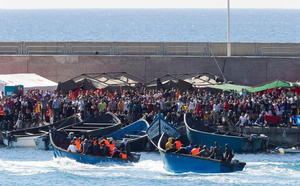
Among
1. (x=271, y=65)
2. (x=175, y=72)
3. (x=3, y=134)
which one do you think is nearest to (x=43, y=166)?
(x=3, y=134)

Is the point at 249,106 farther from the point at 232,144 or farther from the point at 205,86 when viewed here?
the point at 205,86

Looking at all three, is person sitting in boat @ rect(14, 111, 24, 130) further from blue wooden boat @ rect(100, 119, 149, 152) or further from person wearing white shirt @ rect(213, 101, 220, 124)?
person wearing white shirt @ rect(213, 101, 220, 124)

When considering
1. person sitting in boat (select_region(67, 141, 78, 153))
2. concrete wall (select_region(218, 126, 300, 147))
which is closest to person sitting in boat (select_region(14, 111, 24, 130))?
person sitting in boat (select_region(67, 141, 78, 153))

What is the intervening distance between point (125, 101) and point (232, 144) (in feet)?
22.6

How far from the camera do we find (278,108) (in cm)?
3925

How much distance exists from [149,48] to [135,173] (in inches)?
736

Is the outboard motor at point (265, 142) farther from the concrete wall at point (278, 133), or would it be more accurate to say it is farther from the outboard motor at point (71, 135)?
the outboard motor at point (71, 135)

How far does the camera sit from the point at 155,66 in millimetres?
49344

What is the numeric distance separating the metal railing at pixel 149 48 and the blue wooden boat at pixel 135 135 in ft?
38.0

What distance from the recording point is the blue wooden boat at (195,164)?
3158 cm

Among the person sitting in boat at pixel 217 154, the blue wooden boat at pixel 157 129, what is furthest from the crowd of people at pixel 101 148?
the person sitting in boat at pixel 217 154

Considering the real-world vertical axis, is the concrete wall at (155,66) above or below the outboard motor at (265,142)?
above

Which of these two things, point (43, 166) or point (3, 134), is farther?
point (3, 134)

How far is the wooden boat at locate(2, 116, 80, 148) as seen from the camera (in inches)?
1572
